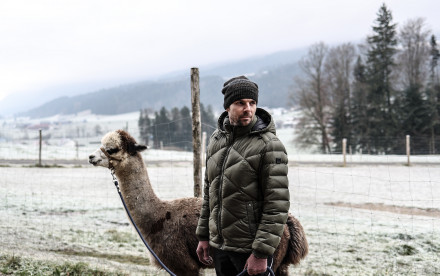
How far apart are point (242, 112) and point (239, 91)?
5.4 inches

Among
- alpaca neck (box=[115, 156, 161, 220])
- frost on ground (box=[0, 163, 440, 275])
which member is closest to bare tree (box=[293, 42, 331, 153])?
frost on ground (box=[0, 163, 440, 275])

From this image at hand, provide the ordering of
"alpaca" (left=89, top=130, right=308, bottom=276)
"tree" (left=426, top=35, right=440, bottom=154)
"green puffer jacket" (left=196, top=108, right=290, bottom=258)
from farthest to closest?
"tree" (left=426, top=35, right=440, bottom=154) < "alpaca" (left=89, top=130, right=308, bottom=276) < "green puffer jacket" (left=196, top=108, right=290, bottom=258)

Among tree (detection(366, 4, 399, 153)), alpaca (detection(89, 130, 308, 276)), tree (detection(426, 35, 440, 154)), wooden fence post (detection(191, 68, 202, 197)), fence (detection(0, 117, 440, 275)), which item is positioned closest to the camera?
alpaca (detection(89, 130, 308, 276))

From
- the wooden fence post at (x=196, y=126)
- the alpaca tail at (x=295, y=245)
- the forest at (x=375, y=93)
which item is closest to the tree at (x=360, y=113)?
the forest at (x=375, y=93)

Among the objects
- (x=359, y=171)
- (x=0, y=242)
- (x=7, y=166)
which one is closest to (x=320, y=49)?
(x=359, y=171)

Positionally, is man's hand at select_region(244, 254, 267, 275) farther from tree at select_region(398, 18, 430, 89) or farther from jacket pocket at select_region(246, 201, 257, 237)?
tree at select_region(398, 18, 430, 89)

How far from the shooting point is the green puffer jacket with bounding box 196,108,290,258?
2.24 metres

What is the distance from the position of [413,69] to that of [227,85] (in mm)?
42872

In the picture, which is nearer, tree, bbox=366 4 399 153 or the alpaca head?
the alpaca head

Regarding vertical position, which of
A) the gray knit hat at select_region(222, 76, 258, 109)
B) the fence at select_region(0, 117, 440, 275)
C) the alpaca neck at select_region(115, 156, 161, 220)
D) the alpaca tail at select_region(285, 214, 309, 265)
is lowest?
the fence at select_region(0, 117, 440, 275)

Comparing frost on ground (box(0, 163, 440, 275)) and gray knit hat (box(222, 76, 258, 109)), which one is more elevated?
gray knit hat (box(222, 76, 258, 109))

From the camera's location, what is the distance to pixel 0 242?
20.1 ft

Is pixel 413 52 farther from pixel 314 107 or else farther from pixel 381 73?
pixel 314 107

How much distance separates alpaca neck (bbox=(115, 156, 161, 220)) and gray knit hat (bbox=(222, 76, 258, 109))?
6.98 feet
